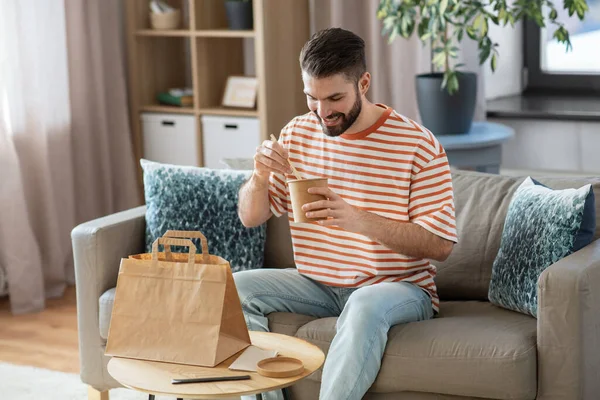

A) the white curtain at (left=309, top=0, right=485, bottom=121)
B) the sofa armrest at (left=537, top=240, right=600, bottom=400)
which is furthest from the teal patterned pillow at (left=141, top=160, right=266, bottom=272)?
the white curtain at (left=309, top=0, right=485, bottom=121)

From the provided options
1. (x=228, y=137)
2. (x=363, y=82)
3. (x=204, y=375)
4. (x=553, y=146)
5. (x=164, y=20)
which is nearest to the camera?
(x=204, y=375)

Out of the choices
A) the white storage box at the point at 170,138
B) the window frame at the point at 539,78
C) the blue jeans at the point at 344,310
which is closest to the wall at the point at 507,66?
the window frame at the point at 539,78

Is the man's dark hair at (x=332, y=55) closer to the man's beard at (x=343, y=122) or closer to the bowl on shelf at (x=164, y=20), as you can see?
the man's beard at (x=343, y=122)

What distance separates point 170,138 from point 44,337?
1156 millimetres

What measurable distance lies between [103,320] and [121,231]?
0.26 metres

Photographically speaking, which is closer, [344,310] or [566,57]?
[344,310]

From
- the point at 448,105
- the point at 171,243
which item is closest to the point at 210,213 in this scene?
the point at 171,243

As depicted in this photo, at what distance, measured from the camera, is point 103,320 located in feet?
9.20

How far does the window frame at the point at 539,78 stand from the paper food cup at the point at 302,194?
2822 millimetres

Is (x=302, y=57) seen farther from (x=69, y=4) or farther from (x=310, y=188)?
(x=69, y=4)

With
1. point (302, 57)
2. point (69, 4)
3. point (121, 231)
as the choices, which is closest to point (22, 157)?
point (69, 4)

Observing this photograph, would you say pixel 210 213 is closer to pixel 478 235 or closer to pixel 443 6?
pixel 478 235

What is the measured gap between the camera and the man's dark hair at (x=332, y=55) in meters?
2.37

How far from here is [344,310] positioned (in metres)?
2.35
